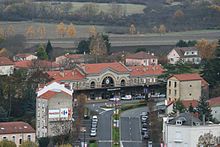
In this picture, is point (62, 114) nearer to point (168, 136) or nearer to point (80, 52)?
point (168, 136)

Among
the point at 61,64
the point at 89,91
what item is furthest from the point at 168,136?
the point at 61,64

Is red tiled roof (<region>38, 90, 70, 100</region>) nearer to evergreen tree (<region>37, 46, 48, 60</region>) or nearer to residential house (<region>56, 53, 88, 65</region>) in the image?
residential house (<region>56, 53, 88, 65</region>)

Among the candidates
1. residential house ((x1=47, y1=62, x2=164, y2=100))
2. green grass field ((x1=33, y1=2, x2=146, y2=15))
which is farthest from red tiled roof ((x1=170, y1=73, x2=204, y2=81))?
green grass field ((x1=33, y1=2, x2=146, y2=15))

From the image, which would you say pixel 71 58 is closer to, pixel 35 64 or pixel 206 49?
pixel 35 64

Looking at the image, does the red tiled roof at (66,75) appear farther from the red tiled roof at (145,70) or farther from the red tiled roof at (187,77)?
the red tiled roof at (187,77)

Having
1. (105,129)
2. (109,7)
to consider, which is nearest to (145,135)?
(105,129)
